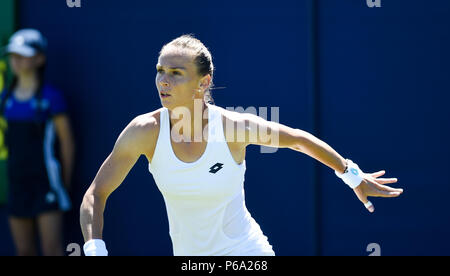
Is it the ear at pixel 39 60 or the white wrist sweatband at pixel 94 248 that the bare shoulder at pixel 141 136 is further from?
the ear at pixel 39 60

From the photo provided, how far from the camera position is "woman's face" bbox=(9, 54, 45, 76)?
211 inches

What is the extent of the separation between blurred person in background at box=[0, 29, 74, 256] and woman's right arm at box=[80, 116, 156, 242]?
6.40 feet

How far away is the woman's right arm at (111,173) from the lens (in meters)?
3.33

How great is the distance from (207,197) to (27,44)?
2411mm

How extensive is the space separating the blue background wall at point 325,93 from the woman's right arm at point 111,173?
1899 millimetres

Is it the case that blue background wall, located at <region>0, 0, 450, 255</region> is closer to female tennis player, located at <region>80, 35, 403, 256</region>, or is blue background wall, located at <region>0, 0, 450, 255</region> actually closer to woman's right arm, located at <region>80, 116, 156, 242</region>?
female tennis player, located at <region>80, 35, 403, 256</region>

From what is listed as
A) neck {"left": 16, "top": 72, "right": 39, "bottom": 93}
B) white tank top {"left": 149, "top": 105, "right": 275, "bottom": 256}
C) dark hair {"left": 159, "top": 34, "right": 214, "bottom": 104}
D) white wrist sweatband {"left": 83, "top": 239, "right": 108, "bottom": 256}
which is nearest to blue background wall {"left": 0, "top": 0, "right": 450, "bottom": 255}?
neck {"left": 16, "top": 72, "right": 39, "bottom": 93}

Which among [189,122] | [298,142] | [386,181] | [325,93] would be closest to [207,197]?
[189,122]

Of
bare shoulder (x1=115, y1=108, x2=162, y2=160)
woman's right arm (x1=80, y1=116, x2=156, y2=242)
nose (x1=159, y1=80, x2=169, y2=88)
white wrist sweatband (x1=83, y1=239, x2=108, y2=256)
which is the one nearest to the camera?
white wrist sweatband (x1=83, y1=239, x2=108, y2=256)

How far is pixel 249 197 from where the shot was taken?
538 cm

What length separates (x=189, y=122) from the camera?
368cm

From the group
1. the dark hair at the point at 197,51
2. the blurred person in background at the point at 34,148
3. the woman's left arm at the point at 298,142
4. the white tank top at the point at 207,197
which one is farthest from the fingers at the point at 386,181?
the blurred person in background at the point at 34,148

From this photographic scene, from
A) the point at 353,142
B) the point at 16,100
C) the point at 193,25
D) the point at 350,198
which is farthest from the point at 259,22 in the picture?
the point at 16,100
